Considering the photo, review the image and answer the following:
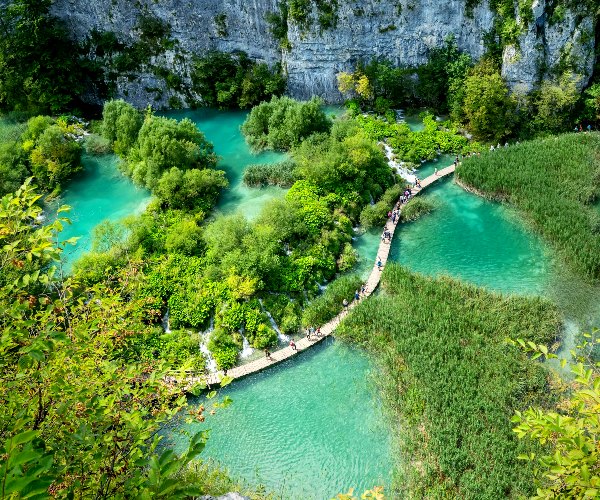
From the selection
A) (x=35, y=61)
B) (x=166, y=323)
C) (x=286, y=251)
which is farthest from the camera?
(x=35, y=61)

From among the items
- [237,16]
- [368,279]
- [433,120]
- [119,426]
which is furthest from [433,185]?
[119,426]

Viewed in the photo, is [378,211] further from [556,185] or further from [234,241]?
[556,185]

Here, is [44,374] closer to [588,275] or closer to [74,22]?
[588,275]

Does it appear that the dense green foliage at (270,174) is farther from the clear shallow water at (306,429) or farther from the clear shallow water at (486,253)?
the clear shallow water at (306,429)

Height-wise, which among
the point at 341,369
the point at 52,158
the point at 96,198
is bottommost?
the point at 341,369

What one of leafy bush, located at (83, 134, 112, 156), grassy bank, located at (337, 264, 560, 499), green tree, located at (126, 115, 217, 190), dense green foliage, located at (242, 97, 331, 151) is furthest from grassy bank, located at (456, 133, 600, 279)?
leafy bush, located at (83, 134, 112, 156)

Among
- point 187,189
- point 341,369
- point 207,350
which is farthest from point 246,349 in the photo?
point 187,189
